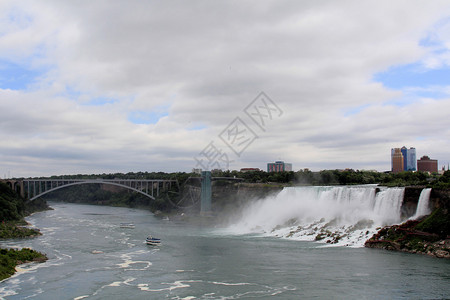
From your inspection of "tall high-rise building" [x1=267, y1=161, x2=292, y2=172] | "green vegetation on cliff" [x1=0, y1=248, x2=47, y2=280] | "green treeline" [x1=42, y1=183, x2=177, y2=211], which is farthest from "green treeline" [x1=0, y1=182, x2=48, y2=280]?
"tall high-rise building" [x1=267, y1=161, x2=292, y2=172]

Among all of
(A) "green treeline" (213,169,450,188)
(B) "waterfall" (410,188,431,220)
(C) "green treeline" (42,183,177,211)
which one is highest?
(A) "green treeline" (213,169,450,188)

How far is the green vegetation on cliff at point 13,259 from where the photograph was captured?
66.0 ft

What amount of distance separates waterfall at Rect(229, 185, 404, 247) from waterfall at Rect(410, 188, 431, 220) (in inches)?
58.8

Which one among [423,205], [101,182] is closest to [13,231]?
[101,182]

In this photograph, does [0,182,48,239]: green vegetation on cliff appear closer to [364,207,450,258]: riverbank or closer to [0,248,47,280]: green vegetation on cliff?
[0,248,47,280]: green vegetation on cliff

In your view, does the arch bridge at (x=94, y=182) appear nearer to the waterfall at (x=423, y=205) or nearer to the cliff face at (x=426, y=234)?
the cliff face at (x=426, y=234)

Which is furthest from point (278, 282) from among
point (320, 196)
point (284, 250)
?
point (320, 196)

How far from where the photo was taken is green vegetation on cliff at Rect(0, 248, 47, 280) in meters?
20.1

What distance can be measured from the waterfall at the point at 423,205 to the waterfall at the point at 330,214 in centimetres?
149

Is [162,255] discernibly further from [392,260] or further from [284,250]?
[392,260]

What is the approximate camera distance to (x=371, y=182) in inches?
2261

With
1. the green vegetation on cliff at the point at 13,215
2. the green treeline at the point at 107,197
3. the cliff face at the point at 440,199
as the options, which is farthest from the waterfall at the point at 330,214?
the green treeline at the point at 107,197

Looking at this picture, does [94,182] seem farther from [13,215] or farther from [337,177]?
[337,177]

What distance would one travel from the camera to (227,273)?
67.8 ft
